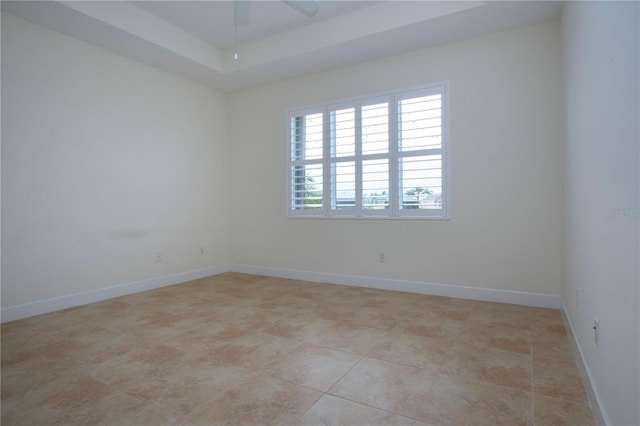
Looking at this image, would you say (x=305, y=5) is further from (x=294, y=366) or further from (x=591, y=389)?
(x=591, y=389)

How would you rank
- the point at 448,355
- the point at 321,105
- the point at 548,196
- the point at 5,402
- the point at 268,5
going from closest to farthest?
the point at 5,402, the point at 448,355, the point at 548,196, the point at 268,5, the point at 321,105

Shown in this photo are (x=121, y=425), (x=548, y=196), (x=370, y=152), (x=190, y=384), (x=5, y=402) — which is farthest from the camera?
(x=370, y=152)

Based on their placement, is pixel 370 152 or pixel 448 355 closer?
pixel 448 355

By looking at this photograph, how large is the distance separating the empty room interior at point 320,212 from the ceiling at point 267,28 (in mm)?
28

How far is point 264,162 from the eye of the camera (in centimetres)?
505

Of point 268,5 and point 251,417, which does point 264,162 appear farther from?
point 251,417

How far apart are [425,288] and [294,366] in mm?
2188

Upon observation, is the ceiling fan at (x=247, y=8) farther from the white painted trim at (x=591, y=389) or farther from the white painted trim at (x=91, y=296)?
the white painted trim at (x=91, y=296)

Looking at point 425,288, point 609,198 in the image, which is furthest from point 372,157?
point 609,198

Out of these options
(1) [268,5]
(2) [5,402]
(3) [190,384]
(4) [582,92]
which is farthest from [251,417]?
(1) [268,5]

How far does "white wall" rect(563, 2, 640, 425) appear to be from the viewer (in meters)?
1.12

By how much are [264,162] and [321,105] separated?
116cm

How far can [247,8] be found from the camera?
3.47 meters

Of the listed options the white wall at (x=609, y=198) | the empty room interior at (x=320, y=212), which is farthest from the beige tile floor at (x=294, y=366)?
the white wall at (x=609, y=198)
